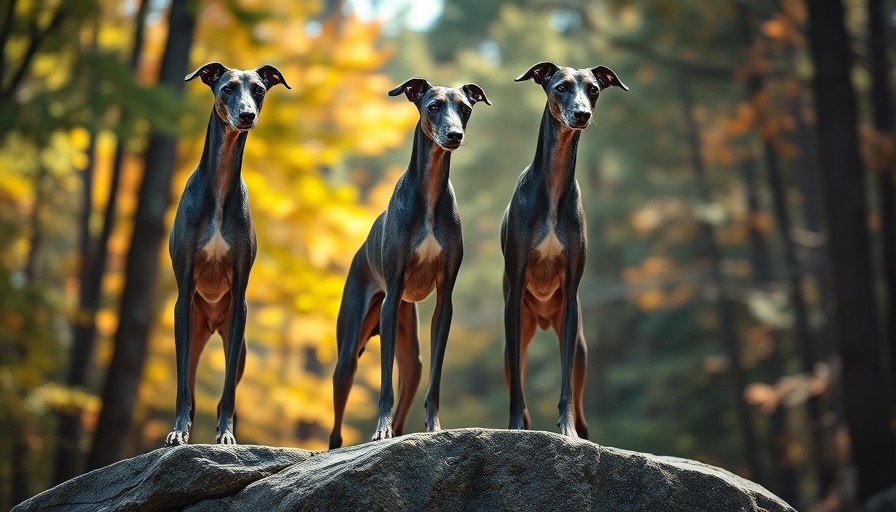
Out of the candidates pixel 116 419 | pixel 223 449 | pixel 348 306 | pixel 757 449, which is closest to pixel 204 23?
pixel 116 419

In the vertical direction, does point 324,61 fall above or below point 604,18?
below

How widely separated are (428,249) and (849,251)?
9.10m

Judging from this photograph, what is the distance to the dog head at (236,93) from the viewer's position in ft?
20.4

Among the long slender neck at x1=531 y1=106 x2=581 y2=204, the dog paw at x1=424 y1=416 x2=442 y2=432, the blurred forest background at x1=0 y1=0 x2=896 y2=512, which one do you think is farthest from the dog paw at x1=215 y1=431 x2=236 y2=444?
the blurred forest background at x1=0 y1=0 x2=896 y2=512

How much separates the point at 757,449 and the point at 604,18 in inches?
492

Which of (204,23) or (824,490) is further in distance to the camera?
(824,490)

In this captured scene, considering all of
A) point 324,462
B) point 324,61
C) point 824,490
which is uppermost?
point 324,61

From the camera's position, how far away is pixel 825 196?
46.5ft

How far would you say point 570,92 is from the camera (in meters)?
6.49

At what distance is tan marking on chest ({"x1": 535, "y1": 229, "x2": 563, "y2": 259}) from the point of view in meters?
6.60

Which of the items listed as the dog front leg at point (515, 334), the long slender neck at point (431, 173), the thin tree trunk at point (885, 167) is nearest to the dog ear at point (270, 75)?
the long slender neck at point (431, 173)

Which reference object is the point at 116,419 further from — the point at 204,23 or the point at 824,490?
the point at 824,490

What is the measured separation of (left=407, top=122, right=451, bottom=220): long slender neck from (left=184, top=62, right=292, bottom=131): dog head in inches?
39.8

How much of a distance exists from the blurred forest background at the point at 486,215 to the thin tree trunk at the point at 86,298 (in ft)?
0.22
